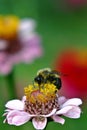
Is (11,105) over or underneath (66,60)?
over

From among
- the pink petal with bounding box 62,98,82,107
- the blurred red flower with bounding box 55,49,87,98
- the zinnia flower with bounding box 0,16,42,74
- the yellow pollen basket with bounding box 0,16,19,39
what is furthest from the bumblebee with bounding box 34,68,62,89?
the yellow pollen basket with bounding box 0,16,19,39

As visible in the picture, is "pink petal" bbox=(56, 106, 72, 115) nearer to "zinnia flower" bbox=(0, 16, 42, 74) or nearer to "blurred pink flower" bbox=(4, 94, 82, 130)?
"blurred pink flower" bbox=(4, 94, 82, 130)

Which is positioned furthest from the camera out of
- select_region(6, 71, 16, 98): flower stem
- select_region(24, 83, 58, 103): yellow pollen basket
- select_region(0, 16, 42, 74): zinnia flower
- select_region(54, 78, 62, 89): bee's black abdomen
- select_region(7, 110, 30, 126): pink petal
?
select_region(0, 16, 42, 74): zinnia flower

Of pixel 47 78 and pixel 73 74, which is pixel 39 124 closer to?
pixel 47 78

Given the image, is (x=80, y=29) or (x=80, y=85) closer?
(x=80, y=85)

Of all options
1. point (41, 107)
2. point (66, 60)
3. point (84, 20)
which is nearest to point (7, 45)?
point (66, 60)

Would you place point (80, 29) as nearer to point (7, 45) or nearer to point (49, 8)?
point (49, 8)

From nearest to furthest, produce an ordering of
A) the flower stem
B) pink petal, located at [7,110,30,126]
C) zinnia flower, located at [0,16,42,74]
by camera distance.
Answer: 1. pink petal, located at [7,110,30,126]
2. the flower stem
3. zinnia flower, located at [0,16,42,74]

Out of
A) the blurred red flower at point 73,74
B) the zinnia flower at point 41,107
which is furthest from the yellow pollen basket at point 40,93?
the blurred red flower at point 73,74
